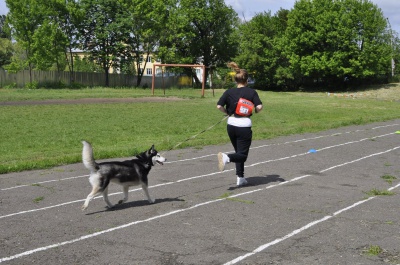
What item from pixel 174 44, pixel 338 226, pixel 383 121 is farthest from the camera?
pixel 174 44

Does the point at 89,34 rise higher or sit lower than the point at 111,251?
higher

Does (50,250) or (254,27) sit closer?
(50,250)

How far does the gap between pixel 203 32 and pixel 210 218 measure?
76265 millimetres

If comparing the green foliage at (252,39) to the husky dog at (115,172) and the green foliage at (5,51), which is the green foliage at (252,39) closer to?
the green foliage at (5,51)

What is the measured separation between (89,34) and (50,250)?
220ft

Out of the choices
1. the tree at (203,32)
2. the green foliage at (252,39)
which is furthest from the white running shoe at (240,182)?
the tree at (203,32)

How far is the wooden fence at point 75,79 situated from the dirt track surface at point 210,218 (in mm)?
41514

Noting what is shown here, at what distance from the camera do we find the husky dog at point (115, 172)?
26.3 feet

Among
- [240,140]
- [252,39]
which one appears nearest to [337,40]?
→ [252,39]

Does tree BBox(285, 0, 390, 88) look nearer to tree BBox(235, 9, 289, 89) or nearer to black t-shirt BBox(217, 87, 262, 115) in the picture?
tree BBox(235, 9, 289, 89)

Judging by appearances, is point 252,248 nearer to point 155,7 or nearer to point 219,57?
point 155,7

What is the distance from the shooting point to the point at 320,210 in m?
8.22

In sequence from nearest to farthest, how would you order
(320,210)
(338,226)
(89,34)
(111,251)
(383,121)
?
1. (111,251)
2. (338,226)
3. (320,210)
4. (383,121)
5. (89,34)

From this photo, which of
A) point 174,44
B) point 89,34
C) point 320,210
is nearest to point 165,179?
point 320,210
